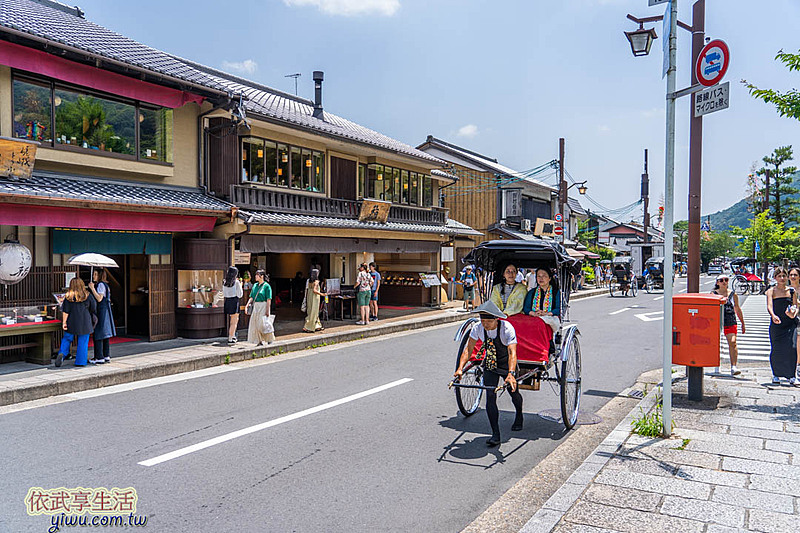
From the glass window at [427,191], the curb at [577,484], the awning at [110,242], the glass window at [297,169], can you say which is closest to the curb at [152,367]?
the awning at [110,242]

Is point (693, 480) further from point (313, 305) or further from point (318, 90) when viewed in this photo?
point (318, 90)

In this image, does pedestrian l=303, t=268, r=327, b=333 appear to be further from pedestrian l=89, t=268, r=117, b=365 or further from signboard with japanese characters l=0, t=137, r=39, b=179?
signboard with japanese characters l=0, t=137, r=39, b=179

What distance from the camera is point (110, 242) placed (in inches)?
505

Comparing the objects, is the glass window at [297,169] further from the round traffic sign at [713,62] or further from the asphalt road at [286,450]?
the round traffic sign at [713,62]

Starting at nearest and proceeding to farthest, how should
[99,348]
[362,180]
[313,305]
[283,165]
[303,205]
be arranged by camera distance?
1. [99,348]
2. [313,305]
3. [283,165]
4. [303,205]
5. [362,180]

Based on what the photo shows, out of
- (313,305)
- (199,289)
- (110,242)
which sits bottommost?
(313,305)

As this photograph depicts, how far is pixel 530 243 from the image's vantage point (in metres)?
8.53

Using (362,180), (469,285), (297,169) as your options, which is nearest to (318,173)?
(297,169)

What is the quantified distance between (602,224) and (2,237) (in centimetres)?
9350

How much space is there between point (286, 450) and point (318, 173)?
14.2 metres

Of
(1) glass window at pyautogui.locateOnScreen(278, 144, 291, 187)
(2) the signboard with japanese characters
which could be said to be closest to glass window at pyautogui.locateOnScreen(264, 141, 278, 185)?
(1) glass window at pyautogui.locateOnScreen(278, 144, 291, 187)

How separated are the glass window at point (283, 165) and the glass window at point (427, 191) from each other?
9467 mm

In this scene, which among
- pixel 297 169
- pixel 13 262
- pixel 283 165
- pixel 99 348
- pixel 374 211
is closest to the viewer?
pixel 13 262

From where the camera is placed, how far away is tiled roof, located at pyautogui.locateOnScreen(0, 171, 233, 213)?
10.5m
